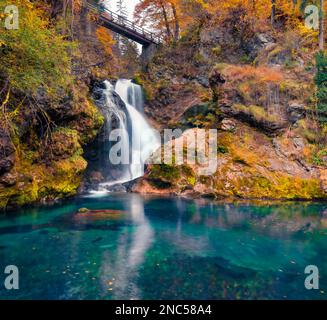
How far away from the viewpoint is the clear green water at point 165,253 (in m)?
6.01

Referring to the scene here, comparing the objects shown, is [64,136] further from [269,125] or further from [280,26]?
[280,26]

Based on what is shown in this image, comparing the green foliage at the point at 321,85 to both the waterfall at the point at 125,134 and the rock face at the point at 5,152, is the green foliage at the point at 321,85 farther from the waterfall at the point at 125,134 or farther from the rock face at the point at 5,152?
the rock face at the point at 5,152

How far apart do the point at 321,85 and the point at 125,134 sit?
1375 centimetres

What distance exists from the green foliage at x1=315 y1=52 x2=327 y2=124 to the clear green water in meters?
7.76

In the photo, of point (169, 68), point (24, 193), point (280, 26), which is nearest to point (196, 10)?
point (169, 68)

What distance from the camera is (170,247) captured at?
8.64m

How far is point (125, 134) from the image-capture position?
22.0 metres

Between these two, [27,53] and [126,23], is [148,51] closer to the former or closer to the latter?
[126,23]

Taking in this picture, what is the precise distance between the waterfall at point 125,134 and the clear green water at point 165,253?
26.8ft

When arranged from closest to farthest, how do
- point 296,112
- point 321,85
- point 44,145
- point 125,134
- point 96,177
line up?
point 44,145
point 296,112
point 321,85
point 96,177
point 125,134

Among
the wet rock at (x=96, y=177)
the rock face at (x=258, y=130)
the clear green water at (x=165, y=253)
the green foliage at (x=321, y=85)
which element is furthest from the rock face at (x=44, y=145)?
the green foliage at (x=321, y=85)

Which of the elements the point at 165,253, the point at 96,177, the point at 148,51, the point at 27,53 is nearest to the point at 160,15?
the point at 148,51

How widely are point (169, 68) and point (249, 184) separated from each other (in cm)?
1569

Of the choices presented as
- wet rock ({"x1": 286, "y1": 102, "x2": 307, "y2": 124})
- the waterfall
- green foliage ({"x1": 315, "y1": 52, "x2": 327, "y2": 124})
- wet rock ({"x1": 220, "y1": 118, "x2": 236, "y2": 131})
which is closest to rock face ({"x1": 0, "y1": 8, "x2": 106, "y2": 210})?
the waterfall
